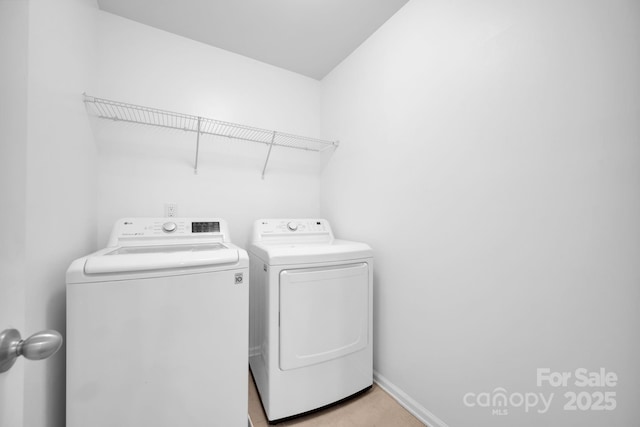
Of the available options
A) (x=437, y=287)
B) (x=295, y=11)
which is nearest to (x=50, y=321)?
(x=437, y=287)

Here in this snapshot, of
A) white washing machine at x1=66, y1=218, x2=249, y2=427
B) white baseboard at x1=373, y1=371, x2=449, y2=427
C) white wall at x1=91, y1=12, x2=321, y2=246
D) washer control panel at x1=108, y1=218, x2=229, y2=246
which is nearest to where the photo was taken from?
white washing machine at x1=66, y1=218, x2=249, y2=427

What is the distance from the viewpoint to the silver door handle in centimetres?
37

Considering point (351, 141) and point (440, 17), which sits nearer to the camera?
point (440, 17)

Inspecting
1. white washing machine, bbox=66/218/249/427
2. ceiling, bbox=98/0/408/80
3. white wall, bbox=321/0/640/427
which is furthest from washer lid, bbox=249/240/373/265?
ceiling, bbox=98/0/408/80

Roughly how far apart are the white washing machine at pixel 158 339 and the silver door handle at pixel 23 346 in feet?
2.03

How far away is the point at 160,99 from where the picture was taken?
1.72 meters

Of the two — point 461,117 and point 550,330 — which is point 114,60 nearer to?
point 461,117

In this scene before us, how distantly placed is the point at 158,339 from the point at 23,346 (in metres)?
0.71

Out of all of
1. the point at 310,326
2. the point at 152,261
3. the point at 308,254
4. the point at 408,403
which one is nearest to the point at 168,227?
the point at 152,261

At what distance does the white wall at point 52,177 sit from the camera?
0.79 metres

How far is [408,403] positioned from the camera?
4.61 ft

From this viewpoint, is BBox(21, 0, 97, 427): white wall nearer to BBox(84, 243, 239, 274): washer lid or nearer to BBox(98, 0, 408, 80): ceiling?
BBox(84, 243, 239, 274): washer lid

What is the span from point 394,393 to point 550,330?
1.01m

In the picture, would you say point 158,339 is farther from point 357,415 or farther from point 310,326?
point 357,415
